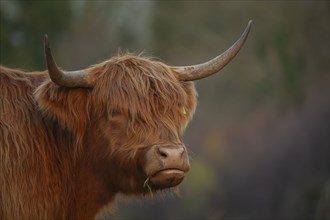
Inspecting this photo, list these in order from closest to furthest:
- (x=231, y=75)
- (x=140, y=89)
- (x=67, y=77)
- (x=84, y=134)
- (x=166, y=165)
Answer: (x=166, y=165) < (x=67, y=77) < (x=140, y=89) < (x=84, y=134) < (x=231, y=75)

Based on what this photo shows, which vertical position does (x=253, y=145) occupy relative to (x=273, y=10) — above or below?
below

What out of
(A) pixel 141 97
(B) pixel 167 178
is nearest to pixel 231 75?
(A) pixel 141 97

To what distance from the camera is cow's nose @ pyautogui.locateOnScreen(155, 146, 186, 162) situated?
673 centimetres

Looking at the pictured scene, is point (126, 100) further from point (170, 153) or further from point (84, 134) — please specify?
point (170, 153)

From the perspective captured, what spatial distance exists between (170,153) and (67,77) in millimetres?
1060

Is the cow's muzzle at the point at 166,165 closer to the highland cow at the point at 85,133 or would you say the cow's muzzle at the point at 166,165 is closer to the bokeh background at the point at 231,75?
the highland cow at the point at 85,133

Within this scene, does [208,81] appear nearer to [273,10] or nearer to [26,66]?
[273,10]

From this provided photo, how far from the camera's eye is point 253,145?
18.7 meters

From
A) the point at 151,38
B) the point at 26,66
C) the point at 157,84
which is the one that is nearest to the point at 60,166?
the point at 157,84

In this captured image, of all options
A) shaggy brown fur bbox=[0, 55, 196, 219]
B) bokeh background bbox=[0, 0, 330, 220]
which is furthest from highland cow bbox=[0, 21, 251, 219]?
bokeh background bbox=[0, 0, 330, 220]

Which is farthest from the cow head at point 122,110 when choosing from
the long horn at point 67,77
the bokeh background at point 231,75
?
the bokeh background at point 231,75

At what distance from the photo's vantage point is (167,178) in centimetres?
677

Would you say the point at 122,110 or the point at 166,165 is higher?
the point at 122,110

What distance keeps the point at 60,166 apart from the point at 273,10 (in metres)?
11.7
